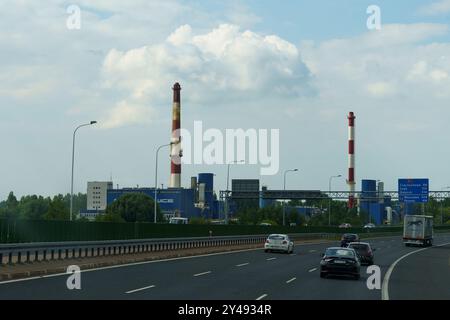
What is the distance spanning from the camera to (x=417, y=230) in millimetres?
75375

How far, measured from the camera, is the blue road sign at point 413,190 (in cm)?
7781

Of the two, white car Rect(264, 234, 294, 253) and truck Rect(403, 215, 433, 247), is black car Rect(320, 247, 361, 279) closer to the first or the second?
white car Rect(264, 234, 294, 253)

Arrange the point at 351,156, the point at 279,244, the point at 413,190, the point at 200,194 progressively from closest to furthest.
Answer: the point at 279,244 → the point at 413,190 → the point at 351,156 → the point at 200,194

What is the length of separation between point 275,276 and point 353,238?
133 ft

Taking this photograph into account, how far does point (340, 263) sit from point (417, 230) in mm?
50313

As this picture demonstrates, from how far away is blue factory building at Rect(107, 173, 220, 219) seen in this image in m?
133

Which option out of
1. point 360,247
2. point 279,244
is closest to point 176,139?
point 279,244

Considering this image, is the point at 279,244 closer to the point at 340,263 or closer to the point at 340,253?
the point at 340,253

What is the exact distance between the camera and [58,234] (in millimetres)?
35250

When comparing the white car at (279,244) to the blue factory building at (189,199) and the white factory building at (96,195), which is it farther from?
the white factory building at (96,195)

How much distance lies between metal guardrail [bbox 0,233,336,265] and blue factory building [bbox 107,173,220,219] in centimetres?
6745
